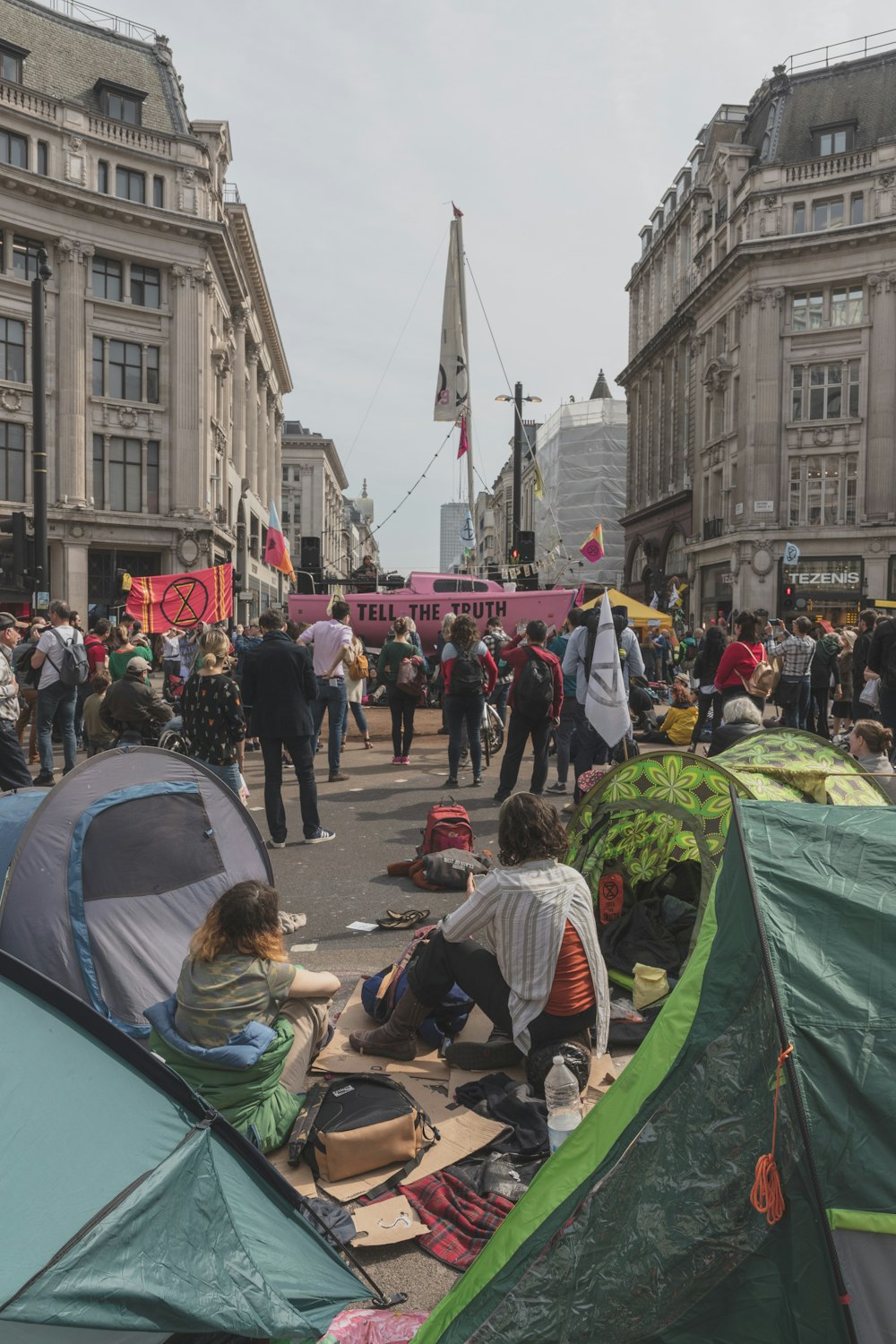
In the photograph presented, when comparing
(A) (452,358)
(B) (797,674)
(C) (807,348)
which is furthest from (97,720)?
(C) (807,348)

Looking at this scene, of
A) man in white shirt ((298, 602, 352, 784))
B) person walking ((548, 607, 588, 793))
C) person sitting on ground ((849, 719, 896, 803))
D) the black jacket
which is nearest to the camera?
person sitting on ground ((849, 719, 896, 803))

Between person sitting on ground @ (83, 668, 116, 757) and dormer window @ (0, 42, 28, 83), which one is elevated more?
dormer window @ (0, 42, 28, 83)

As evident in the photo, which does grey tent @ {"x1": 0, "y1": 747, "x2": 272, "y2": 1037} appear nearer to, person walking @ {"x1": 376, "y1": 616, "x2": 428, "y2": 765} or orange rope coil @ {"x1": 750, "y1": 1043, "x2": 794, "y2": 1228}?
orange rope coil @ {"x1": 750, "y1": 1043, "x2": 794, "y2": 1228}

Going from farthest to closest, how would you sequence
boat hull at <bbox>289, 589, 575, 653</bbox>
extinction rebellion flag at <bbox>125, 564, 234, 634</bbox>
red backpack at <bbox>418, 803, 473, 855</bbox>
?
boat hull at <bbox>289, 589, 575, 653</bbox> < extinction rebellion flag at <bbox>125, 564, 234, 634</bbox> < red backpack at <bbox>418, 803, 473, 855</bbox>

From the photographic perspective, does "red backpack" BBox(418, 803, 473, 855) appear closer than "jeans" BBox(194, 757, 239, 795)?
No

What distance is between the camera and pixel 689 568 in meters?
43.1

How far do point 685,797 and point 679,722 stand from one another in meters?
8.46

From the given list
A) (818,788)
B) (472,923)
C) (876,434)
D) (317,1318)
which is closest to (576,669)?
(818,788)

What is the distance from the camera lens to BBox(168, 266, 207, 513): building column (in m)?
35.0

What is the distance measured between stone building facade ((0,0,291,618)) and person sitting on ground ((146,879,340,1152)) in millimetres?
30601

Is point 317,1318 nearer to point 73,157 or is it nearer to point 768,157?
point 73,157

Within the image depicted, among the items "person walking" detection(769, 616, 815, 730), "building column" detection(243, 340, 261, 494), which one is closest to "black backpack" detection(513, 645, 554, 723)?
"person walking" detection(769, 616, 815, 730)

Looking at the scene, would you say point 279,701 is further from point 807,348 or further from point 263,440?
point 263,440

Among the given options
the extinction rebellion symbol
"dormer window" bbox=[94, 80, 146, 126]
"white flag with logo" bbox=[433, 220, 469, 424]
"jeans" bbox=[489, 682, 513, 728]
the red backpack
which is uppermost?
"dormer window" bbox=[94, 80, 146, 126]
